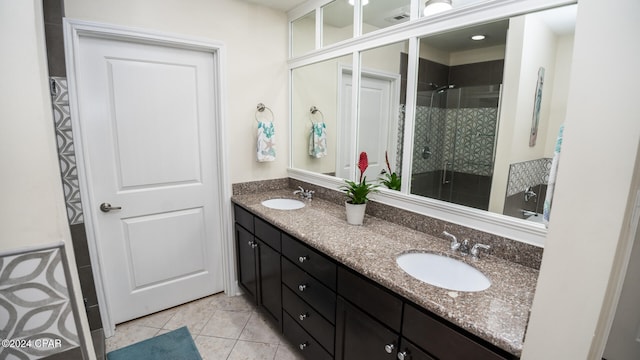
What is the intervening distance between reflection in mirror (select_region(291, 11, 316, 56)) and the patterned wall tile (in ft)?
7.33

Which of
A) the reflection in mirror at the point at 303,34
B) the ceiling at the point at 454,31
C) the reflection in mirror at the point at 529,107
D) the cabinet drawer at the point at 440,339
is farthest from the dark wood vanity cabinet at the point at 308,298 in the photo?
the reflection in mirror at the point at 303,34

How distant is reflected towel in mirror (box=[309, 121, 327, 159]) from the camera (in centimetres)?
256

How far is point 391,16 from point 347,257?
1450 millimetres

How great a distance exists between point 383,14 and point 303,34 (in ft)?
2.90

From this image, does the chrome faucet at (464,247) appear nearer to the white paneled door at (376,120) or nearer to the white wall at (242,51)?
the white paneled door at (376,120)

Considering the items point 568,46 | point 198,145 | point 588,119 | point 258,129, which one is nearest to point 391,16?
point 568,46

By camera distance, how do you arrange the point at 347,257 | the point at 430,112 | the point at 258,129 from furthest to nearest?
the point at 258,129
the point at 430,112
the point at 347,257

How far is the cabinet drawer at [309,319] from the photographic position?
1.51 meters

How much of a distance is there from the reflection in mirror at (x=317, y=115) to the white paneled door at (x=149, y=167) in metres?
0.72

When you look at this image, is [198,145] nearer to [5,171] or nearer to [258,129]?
[258,129]

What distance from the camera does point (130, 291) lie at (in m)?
2.21

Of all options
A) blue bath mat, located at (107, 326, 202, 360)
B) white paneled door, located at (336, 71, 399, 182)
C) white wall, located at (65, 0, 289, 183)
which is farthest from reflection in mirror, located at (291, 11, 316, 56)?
blue bath mat, located at (107, 326, 202, 360)

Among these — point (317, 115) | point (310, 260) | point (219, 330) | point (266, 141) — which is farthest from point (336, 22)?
point (219, 330)

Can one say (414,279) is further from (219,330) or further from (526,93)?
(219,330)
